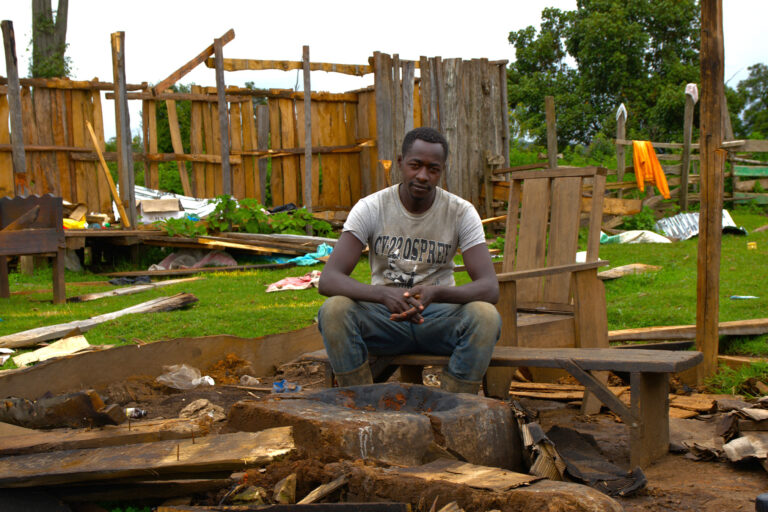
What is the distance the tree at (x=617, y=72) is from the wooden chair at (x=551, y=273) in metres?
19.2

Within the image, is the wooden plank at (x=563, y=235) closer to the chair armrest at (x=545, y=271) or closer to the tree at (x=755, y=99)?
the chair armrest at (x=545, y=271)

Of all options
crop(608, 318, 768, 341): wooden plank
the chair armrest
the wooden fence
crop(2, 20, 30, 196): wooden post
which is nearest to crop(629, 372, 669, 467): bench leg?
the chair armrest

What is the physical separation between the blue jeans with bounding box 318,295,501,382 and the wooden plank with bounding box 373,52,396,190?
9.86 metres

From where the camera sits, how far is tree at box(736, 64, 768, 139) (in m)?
28.4

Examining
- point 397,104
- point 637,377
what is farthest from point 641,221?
point 637,377

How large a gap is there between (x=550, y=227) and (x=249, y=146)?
939cm

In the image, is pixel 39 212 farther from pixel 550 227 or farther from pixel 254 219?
pixel 550 227

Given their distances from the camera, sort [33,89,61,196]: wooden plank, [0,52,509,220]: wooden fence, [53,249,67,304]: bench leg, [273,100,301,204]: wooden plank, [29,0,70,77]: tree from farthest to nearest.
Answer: [29,0,70,77]: tree
[273,100,301,204]: wooden plank
[0,52,509,220]: wooden fence
[33,89,61,196]: wooden plank
[53,249,67,304]: bench leg

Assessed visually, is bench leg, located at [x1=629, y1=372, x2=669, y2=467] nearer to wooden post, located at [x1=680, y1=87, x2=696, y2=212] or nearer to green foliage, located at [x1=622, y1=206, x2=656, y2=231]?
green foliage, located at [x1=622, y1=206, x2=656, y2=231]

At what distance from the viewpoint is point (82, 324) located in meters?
7.16

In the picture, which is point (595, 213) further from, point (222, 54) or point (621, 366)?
point (222, 54)

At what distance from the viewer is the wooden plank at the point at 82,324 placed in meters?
6.58

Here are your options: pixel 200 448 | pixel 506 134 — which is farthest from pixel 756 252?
pixel 200 448

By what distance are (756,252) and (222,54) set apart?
846 cm
